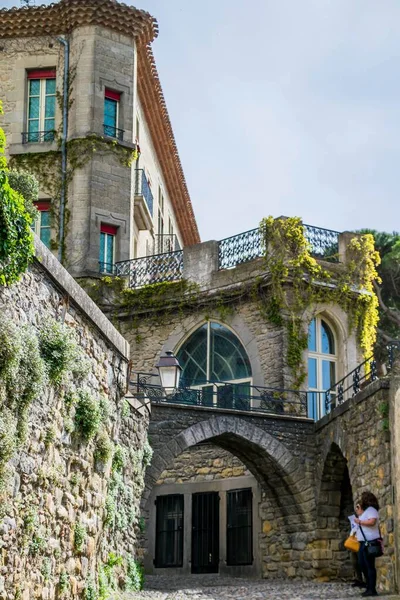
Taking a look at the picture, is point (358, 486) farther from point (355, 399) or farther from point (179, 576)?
point (179, 576)

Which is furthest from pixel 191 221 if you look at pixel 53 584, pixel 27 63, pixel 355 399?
pixel 53 584

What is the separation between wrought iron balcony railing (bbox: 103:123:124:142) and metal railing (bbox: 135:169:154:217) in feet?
3.05

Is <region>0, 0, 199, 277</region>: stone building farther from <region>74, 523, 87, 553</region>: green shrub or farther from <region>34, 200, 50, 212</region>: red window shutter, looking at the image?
<region>74, 523, 87, 553</region>: green shrub

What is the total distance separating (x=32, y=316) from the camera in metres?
10.8

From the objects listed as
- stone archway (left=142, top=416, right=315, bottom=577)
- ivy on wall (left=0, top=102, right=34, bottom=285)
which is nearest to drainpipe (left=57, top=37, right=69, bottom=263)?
stone archway (left=142, top=416, right=315, bottom=577)

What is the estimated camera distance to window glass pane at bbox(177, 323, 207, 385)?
24000mm

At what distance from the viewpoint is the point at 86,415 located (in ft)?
41.3

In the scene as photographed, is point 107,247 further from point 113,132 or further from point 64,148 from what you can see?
point 113,132

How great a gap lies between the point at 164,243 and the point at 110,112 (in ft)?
17.9

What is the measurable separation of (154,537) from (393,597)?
35.6ft

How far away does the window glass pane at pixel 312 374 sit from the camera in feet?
76.6

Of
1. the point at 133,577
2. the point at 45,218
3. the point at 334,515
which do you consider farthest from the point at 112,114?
the point at 133,577

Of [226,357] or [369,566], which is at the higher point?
[226,357]

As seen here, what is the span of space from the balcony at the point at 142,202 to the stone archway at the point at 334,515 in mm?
8191
